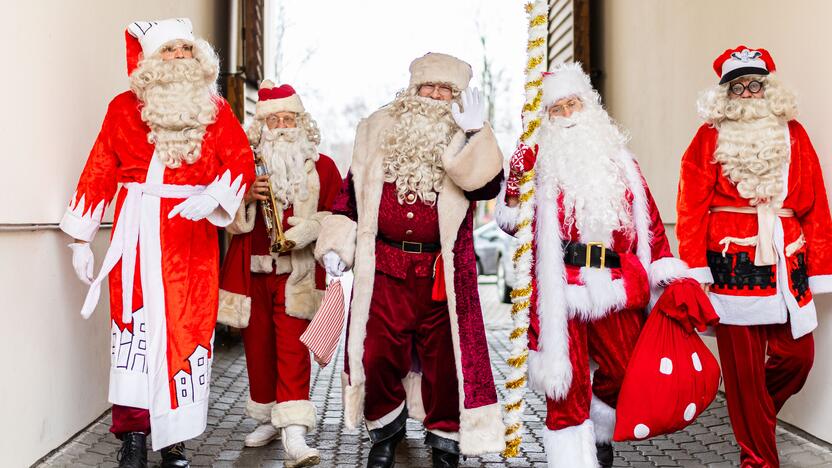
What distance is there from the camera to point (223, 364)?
8.13 meters

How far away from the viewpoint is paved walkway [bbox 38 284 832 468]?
16.1 ft

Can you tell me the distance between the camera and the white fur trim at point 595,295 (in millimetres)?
4297

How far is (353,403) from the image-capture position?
4602 millimetres

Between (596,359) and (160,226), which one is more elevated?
(160,226)

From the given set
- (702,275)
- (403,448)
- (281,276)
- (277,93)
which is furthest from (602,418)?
(277,93)

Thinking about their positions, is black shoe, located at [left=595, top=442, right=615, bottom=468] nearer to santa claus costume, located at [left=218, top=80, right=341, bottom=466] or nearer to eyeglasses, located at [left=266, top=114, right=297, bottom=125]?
santa claus costume, located at [left=218, top=80, right=341, bottom=466]

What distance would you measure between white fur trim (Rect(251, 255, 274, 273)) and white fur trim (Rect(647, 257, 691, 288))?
79.3 inches

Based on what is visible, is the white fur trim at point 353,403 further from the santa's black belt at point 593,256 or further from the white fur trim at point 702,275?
the white fur trim at point 702,275

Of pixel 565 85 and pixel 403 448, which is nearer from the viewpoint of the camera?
pixel 565 85

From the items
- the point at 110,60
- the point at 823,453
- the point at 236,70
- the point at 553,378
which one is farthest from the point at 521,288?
the point at 236,70

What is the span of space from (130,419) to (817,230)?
3.40 meters

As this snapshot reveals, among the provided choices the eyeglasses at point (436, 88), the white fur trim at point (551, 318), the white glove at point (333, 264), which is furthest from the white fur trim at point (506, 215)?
the white glove at point (333, 264)

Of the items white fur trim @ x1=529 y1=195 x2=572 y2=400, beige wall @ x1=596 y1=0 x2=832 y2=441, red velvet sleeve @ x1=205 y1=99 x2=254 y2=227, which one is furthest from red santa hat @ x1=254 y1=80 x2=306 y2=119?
beige wall @ x1=596 y1=0 x2=832 y2=441

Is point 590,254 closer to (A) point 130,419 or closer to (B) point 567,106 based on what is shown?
(B) point 567,106
